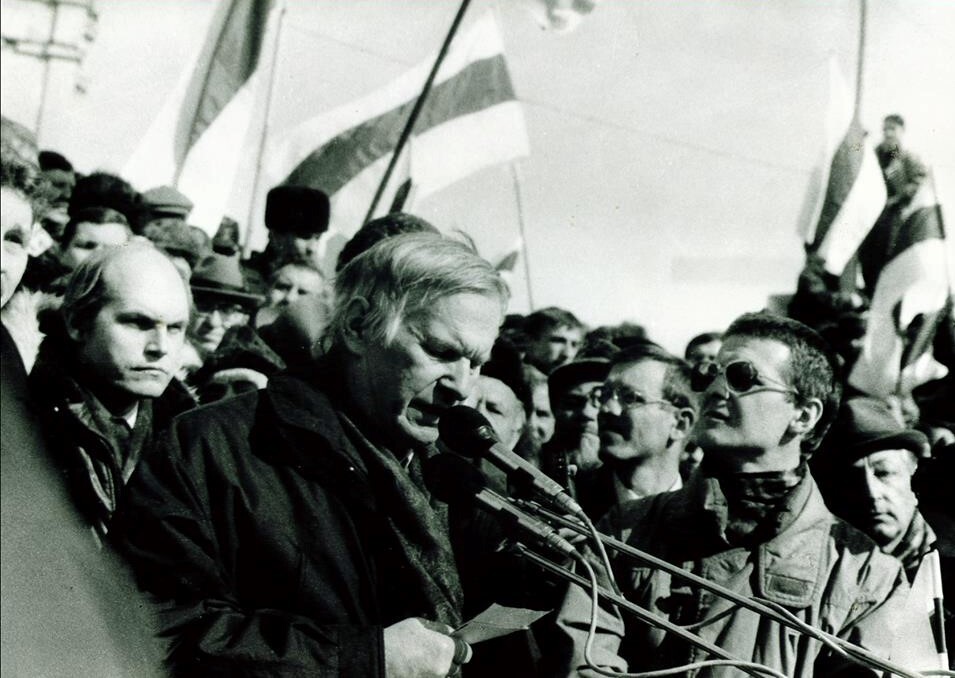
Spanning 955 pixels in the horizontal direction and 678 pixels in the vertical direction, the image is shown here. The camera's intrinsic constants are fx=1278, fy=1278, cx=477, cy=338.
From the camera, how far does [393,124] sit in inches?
311

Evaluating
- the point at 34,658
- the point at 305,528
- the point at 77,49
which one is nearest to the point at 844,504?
the point at 305,528

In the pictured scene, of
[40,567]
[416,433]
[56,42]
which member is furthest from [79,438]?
[56,42]

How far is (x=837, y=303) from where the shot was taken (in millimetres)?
7301

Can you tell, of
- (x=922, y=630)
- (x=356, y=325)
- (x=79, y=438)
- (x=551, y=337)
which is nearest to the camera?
(x=356, y=325)

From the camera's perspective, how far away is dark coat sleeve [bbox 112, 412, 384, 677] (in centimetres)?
258

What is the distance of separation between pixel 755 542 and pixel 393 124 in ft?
15.9

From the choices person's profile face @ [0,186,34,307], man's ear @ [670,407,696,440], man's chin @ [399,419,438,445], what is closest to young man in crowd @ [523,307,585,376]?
man's ear @ [670,407,696,440]

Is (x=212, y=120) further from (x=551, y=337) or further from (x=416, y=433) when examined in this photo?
(x=416, y=433)

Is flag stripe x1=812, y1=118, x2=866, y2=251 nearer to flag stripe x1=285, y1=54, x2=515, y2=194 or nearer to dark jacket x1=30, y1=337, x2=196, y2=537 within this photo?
flag stripe x1=285, y1=54, x2=515, y2=194

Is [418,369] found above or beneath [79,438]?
above

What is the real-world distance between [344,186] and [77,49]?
194cm

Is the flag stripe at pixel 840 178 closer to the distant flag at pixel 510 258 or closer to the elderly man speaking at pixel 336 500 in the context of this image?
the distant flag at pixel 510 258

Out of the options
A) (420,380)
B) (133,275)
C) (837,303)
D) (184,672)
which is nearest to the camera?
(184,672)

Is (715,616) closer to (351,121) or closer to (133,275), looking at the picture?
(133,275)
